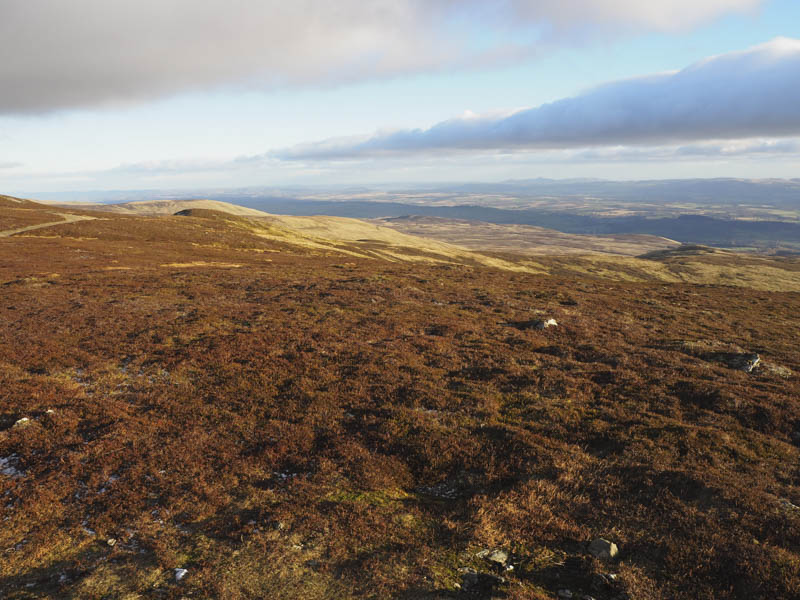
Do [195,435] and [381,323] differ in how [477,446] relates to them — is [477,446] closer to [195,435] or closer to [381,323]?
[195,435]

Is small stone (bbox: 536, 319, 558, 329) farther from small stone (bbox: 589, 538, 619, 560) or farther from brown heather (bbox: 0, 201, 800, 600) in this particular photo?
small stone (bbox: 589, 538, 619, 560)

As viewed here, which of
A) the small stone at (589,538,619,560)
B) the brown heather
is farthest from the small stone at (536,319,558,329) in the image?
the small stone at (589,538,619,560)

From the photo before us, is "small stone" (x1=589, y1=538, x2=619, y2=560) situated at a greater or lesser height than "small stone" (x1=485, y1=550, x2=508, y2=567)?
lesser

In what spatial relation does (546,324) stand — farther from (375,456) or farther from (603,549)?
(603,549)

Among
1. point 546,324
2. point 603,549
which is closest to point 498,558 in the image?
point 603,549

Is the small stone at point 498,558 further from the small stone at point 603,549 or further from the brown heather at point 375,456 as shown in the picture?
the small stone at point 603,549

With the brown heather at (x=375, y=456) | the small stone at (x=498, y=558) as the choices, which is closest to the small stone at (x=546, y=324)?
the brown heather at (x=375, y=456)
